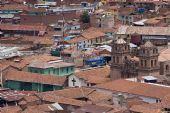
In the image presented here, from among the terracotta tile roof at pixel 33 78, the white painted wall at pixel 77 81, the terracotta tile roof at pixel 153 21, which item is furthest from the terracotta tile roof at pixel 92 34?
the white painted wall at pixel 77 81

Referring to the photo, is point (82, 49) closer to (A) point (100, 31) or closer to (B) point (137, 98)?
(A) point (100, 31)

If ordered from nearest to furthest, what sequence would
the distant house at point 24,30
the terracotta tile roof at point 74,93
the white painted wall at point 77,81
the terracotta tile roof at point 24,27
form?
the terracotta tile roof at point 74,93
the white painted wall at point 77,81
the distant house at point 24,30
the terracotta tile roof at point 24,27

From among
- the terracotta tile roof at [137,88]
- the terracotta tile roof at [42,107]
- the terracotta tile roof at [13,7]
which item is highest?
the terracotta tile roof at [13,7]

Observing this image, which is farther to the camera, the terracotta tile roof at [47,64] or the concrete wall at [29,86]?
the terracotta tile roof at [47,64]

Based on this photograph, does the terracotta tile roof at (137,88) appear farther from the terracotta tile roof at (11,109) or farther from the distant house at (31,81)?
the terracotta tile roof at (11,109)

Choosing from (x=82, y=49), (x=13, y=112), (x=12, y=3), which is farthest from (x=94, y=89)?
(x=12, y=3)

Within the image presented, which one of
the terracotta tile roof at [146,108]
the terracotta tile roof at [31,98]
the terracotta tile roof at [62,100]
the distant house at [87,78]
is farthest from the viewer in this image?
the distant house at [87,78]

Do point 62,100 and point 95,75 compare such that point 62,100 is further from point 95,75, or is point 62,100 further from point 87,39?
point 87,39
